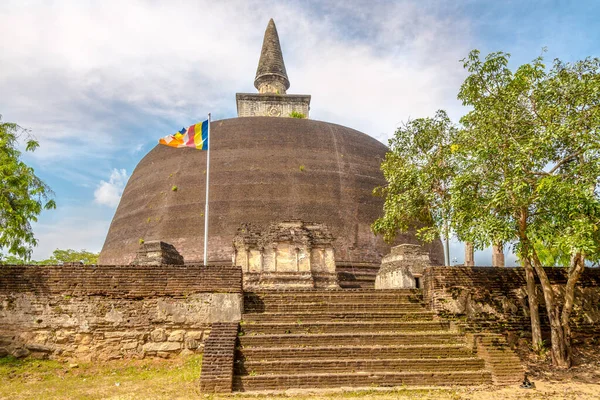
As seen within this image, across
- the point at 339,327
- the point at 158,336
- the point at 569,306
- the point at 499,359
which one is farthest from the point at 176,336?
the point at 569,306

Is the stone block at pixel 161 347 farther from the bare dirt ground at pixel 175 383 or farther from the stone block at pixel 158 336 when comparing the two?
the bare dirt ground at pixel 175 383

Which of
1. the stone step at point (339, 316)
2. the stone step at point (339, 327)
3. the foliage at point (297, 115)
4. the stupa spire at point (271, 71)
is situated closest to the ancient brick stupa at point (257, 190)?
the foliage at point (297, 115)

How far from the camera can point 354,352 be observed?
28.9 ft

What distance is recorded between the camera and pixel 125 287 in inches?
390

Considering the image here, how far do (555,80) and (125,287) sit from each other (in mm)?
8936

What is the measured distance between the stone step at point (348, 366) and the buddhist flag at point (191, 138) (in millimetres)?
9861

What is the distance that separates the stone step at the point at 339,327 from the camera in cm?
949

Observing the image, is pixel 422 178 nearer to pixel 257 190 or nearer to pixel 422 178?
pixel 422 178

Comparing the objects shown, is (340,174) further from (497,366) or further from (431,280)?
(497,366)

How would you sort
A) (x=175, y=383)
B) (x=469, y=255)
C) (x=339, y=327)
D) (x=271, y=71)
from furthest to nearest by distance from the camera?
(x=271, y=71) → (x=469, y=255) → (x=339, y=327) → (x=175, y=383)

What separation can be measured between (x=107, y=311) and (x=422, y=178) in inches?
271

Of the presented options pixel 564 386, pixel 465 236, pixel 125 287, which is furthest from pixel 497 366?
pixel 125 287

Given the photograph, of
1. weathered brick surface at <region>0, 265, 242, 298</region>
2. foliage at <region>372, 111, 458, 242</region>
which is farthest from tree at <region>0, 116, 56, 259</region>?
foliage at <region>372, 111, 458, 242</region>

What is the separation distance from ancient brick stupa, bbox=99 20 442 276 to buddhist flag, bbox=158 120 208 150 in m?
2.66
